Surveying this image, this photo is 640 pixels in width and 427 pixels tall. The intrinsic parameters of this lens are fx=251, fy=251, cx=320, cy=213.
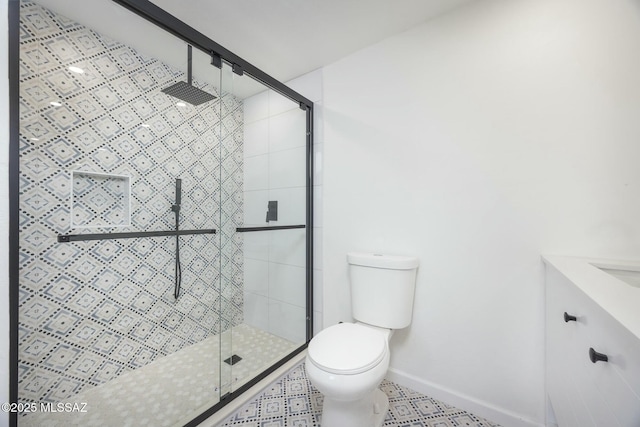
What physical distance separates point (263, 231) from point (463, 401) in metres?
1.56

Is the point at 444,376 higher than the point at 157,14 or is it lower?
lower

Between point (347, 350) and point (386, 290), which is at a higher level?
point (386, 290)

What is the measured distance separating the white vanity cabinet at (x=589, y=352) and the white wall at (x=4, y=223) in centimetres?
152

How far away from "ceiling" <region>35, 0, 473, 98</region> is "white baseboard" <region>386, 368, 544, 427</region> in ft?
6.89

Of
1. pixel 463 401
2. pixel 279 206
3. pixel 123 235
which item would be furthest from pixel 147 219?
pixel 463 401

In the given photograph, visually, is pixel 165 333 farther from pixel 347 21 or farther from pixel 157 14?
pixel 347 21

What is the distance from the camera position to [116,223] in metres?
1.43

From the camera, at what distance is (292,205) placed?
1.93 meters

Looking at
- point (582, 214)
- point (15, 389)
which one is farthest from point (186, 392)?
point (582, 214)

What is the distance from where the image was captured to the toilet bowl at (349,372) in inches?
39.9

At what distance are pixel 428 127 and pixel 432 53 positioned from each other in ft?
1.41

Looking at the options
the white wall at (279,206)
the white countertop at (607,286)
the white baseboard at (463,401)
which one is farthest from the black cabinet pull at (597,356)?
the white wall at (279,206)

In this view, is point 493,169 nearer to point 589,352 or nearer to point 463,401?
point 589,352

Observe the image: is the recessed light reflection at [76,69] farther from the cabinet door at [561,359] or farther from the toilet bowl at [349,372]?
the cabinet door at [561,359]
